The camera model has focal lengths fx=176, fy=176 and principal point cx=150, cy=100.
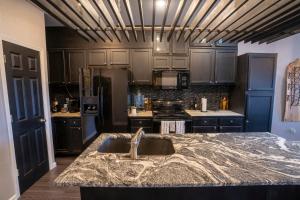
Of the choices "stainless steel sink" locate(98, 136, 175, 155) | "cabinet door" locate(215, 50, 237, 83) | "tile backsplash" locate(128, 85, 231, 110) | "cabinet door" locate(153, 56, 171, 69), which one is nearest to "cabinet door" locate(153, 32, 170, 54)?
"cabinet door" locate(153, 56, 171, 69)

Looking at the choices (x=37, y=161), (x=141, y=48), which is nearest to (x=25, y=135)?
(x=37, y=161)

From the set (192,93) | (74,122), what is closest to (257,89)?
(192,93)

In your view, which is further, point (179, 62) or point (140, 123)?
point (179, 62)

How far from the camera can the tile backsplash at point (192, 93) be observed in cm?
395

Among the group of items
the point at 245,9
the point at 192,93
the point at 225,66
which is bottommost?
the point at 192,93

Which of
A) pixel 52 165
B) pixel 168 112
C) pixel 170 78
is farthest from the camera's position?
pixel 168 112

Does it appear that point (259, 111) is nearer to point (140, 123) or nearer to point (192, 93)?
point (192, 93)

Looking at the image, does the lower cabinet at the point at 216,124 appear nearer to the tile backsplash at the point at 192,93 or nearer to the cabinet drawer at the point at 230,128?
the cabinet drawer at the point at 230,128

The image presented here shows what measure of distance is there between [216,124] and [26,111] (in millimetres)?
3202

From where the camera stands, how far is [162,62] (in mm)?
3590

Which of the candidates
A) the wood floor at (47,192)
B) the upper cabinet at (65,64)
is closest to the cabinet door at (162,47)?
the upper cabinet at (65,64)

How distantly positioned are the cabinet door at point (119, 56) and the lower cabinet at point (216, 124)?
1.80m

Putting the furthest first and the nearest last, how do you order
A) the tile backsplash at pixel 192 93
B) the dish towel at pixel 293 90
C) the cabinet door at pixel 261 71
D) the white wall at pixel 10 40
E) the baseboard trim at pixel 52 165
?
the tile backsplash at pixel 192 93
the dish towel at pixel 293 90
the cabinet door at pixel 261 71
the baseboard trim at pixel 52 165
the white wall at pixel 10 40

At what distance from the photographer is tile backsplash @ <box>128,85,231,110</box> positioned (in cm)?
395
